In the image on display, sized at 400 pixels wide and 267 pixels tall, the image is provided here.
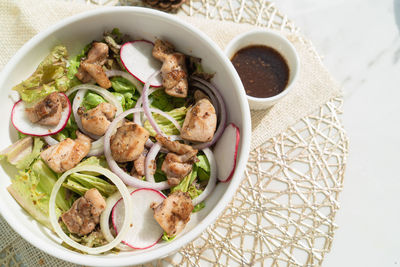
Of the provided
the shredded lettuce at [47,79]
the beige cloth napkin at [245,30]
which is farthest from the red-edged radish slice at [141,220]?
the beige cloth napkin at [245,30]

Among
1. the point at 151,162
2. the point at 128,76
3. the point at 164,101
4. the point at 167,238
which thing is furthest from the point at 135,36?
the point at 167,238

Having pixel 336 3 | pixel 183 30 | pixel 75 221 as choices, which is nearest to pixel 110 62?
pixel 183 30

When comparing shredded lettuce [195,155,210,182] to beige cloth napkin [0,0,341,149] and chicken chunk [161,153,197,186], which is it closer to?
chicken chunk [161,153,197,186]

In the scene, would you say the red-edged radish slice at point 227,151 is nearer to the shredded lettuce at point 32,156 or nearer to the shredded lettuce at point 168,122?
the shredded lettuce at point 168,122

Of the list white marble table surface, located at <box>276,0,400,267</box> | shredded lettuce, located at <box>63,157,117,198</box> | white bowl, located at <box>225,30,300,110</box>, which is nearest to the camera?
shredded lettuce, located at <box>63,157,117,198</box>

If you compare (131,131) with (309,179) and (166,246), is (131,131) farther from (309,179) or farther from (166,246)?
(309,179)

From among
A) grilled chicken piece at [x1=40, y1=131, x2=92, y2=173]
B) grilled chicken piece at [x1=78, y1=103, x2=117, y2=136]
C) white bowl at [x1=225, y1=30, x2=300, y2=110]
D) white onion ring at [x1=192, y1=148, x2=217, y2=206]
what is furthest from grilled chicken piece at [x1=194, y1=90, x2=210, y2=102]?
grilled chicken piece at [x1=40, y1=131, x2=92, y2=173]
